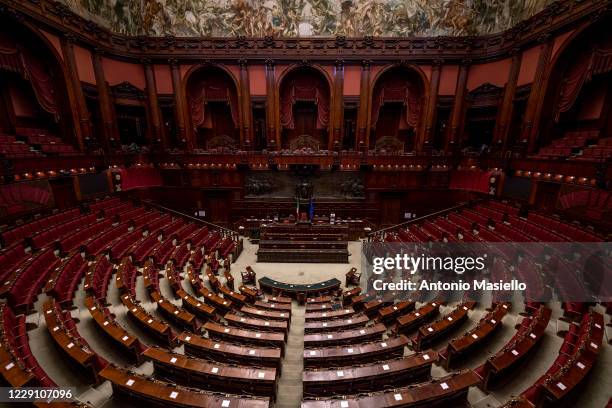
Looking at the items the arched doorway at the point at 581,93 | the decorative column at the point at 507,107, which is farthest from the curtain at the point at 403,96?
the arched doorway at the point at 581,93

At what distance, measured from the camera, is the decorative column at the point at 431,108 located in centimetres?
1480

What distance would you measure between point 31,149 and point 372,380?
48.4 ft

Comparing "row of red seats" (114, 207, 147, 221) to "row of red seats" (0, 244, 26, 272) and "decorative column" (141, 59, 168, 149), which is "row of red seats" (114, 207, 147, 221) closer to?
"row of red seats" (0, 244, 26, 272)

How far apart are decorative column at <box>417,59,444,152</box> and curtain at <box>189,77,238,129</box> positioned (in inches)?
452

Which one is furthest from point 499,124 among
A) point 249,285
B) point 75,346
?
point 75,346

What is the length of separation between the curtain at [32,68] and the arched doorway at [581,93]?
72.3 ft

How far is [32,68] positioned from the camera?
11320 millimetres

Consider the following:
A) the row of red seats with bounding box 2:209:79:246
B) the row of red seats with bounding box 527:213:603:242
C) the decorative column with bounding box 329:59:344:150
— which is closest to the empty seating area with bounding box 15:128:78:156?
the row of red seats with bounding box 2:209:79:246

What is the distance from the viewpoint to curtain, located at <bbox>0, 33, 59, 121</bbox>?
34.3ft

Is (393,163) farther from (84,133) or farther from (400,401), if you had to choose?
(84,133)

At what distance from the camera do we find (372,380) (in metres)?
4.48

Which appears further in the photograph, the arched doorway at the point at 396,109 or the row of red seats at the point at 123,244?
the arched doorway at the point at 396,109

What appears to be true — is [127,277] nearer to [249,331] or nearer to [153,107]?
[249,331]

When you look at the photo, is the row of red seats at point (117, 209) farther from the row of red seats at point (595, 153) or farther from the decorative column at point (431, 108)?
the row of red seats at point (595, 153)
